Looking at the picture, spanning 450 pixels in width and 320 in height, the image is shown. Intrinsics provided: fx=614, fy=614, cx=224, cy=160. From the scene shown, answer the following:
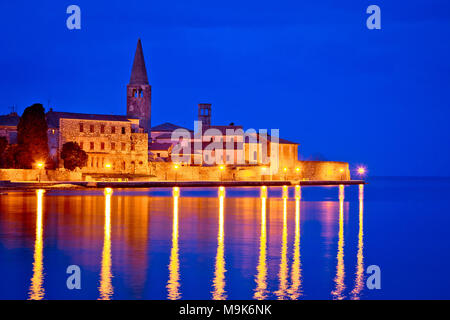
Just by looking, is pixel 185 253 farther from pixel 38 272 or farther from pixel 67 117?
pixel 67 117

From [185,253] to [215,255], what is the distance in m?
0.68

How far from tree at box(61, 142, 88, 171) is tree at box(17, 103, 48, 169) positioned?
20.7ft

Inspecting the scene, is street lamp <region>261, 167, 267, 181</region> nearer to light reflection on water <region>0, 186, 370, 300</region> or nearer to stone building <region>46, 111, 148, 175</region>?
stone building <region>46, 111, 148, 175</region>

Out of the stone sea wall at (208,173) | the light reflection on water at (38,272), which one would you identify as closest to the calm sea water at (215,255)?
the light reflection on water at (38,272)

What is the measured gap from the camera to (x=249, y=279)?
10016 mm

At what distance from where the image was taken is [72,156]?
146 ft

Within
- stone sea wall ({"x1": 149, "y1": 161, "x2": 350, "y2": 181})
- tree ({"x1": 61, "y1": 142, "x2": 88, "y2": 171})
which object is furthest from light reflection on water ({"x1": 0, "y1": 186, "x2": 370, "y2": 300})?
stone sea wall ({"x1": 149, "y1": 161, "x2": 350, "y2": 181})

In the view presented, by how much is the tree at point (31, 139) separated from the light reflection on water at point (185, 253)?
50.7 ft

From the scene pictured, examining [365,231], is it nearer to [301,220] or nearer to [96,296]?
[301,220]

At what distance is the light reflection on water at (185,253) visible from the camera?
30.4 feet

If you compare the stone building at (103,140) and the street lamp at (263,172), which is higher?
the stone building at (103,140)

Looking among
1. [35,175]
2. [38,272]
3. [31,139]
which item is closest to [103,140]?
[35,175]

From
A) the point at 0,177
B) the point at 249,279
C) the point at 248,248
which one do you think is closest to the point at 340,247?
the point at 248,248

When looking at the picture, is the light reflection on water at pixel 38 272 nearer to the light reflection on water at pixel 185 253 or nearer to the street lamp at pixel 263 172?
the light reflection on water at pixel 185 253
